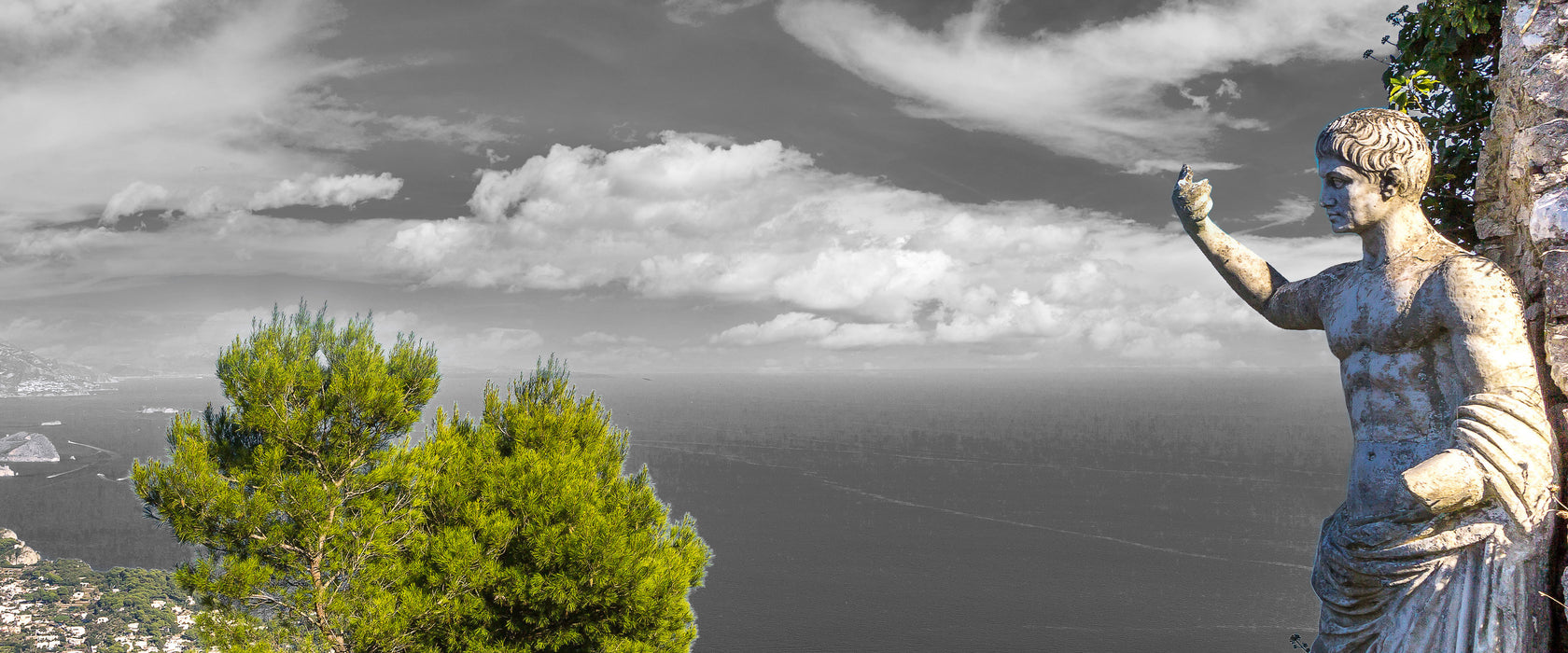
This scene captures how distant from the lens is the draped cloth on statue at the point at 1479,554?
126 inches

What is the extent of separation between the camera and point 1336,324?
394 cm

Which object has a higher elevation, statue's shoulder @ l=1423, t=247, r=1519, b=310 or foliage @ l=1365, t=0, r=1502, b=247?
foliage @ l=1365, t=0, r=1502, b=247

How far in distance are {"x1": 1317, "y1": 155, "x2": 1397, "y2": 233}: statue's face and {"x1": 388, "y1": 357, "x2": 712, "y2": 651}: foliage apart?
1097 cm

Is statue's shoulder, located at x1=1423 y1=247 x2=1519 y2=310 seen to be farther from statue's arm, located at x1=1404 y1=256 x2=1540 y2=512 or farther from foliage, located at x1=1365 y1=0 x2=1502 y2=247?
foliage, located at x1=1365 y1=0 x2=1502 y2=247

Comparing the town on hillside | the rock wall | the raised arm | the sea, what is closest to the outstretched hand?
the raised arm

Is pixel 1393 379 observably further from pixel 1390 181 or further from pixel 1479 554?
pixel 1390 181

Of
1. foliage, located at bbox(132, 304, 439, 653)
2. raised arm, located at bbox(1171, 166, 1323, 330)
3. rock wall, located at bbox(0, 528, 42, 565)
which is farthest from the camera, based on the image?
rock wall, located at bbox(0, 528, 42, 565)

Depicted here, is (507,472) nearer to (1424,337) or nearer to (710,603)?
(1424,337)

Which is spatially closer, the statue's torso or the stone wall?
the statue's torso

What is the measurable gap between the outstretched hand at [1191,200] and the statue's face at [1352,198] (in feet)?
2.20

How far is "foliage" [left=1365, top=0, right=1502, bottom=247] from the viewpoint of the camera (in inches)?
199

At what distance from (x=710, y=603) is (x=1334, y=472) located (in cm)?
8900

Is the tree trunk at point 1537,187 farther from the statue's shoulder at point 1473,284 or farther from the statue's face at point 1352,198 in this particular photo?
the statue's face at point 1352,198

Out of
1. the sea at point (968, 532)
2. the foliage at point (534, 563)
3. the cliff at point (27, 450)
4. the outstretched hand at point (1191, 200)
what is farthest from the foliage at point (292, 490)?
the cliff at point (27, 450)
